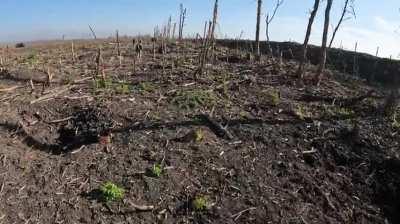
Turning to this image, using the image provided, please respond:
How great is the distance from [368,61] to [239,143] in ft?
23.7

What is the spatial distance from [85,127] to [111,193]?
51.7 inches

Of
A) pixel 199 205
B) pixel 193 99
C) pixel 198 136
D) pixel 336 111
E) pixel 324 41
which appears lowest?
pixel 199 205

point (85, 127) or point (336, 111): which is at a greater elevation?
point (336, 111)

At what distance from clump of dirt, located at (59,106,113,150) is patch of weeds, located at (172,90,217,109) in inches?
43.4

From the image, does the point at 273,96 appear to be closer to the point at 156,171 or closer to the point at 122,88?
the point at 122,88

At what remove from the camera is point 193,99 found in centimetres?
772

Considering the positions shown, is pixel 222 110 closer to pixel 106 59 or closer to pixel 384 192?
pixel 384 192

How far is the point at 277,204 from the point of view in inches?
235

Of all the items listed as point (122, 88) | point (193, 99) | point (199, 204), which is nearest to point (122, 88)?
point (122, 88)

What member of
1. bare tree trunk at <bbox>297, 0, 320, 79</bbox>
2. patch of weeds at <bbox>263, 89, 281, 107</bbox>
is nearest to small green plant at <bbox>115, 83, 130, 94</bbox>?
patch of weeds at <bbox>263, 89, 281, 107</bbox>

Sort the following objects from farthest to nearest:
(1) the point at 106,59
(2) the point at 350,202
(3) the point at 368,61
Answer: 1. (3) the point at 368,61
2. (1) the point at 106,59
3. (2) the point at 350,202

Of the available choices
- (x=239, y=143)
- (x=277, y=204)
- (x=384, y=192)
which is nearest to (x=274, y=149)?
(x=239, y=143)

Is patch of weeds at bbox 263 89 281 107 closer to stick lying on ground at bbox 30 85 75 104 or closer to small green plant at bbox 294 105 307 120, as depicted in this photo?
small green plant at bbox 294 105 307 120

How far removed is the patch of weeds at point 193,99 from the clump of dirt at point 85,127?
3.62 feet
